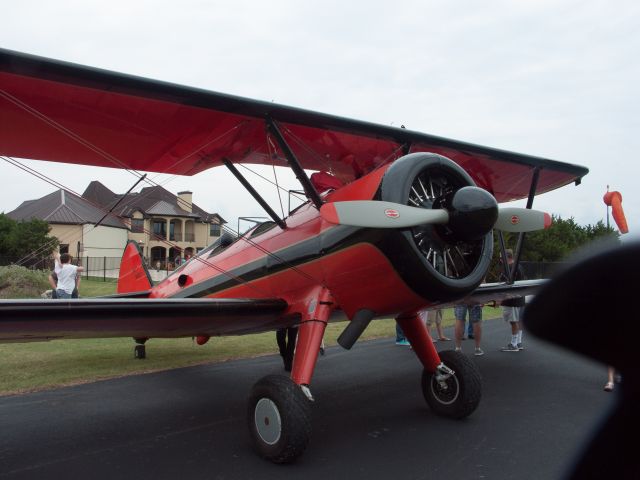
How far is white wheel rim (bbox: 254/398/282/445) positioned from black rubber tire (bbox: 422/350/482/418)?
1.94 meters

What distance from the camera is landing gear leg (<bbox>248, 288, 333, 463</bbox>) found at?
13.3 feet

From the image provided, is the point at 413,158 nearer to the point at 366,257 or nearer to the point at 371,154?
the point at 366,257

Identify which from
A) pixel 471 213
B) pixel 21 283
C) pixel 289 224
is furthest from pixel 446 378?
pixel 21 283

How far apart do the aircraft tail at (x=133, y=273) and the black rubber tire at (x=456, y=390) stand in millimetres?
5600

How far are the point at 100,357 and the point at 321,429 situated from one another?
540 cm

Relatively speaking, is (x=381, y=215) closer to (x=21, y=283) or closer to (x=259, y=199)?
(x=259, y=199)

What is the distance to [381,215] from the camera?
4.21 meters

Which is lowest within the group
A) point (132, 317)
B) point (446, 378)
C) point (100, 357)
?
point (100, 357)

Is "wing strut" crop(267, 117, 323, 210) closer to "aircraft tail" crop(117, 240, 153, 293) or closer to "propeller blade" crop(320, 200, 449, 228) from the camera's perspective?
"propeller blade" crop(320, 200, 449, 228)

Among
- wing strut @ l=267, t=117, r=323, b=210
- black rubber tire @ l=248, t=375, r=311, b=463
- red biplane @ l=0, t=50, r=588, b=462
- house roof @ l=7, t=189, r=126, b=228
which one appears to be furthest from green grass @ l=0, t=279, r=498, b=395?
house roof @ l=7, t=189, r=126, b=228

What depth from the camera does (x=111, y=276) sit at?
120 feet

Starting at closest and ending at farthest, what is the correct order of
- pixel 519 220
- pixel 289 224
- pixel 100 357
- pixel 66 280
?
pixel 519 220, pixel 289 224, pixel 100 357, pixel 66 280

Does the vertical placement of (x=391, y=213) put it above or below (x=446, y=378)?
above

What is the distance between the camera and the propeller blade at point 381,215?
421 centimetres
